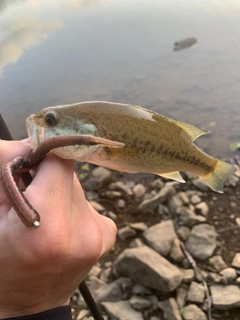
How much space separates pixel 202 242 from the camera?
16.1ft

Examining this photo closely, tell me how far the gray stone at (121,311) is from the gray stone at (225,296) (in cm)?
83

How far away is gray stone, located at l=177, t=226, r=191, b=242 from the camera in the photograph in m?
5.03

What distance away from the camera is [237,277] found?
4434 millimetres

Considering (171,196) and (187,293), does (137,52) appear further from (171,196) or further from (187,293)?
(187,293)

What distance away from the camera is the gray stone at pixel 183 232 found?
16.5 feet

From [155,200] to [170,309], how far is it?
1.87 meters

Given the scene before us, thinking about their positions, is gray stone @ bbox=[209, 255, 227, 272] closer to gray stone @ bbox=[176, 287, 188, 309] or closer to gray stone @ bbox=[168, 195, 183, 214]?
gray stone @ bbox=[176, 287, 188, 309]

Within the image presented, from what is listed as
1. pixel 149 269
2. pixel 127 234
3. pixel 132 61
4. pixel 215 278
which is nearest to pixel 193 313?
pixel 215 278

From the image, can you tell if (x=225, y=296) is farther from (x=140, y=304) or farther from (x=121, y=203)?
(x=121, y=203)

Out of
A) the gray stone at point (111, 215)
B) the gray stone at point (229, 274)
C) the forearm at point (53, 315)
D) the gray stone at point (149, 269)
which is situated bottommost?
the gray stone at point (229, 274)

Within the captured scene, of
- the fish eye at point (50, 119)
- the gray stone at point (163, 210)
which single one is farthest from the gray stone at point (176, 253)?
the fish eye at point (50, 119)

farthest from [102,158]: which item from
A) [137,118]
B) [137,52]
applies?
[137,52]

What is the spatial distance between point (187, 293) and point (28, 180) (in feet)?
10.6

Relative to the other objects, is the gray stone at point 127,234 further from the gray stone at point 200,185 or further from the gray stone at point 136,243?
the gray stone at point 200,185
